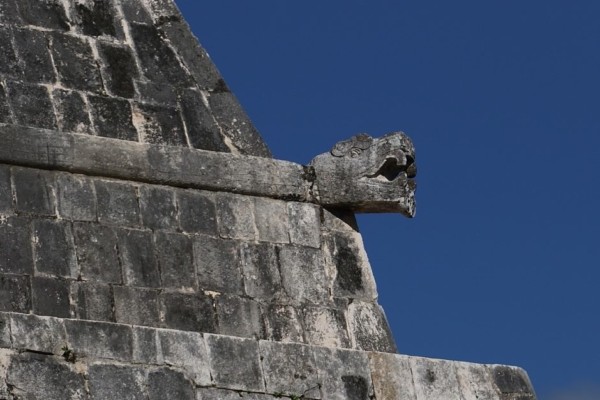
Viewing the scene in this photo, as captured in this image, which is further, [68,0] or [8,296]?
[68,0]

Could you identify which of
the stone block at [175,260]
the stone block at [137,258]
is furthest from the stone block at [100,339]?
the stone block at [175,260]

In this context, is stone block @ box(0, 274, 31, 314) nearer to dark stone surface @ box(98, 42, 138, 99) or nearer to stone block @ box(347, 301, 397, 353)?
dark stone surface @ box(98, 42, 138, 99)

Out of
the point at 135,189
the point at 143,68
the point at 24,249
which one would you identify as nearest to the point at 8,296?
the point at 24,249

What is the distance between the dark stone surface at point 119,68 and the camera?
1622cm

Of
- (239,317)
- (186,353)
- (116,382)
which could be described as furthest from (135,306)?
(116,382)

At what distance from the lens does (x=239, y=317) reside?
50.5 ft

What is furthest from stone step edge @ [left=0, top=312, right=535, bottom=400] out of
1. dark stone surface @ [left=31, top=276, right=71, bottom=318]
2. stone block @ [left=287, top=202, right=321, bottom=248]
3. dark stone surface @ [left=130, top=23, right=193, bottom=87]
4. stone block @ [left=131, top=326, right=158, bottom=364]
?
dark stone surface @ [left=130, top=23, right=193, bottom=87]

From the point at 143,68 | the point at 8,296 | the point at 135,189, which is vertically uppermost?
the point at 143,68

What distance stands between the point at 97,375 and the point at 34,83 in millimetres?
2918

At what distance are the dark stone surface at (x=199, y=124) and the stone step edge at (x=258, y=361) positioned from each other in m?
2.16

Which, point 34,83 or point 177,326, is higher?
point 34,83

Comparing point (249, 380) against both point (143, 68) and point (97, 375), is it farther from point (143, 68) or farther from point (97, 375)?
point (143, 68)

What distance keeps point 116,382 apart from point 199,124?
325 cm

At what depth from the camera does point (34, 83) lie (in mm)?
15719
